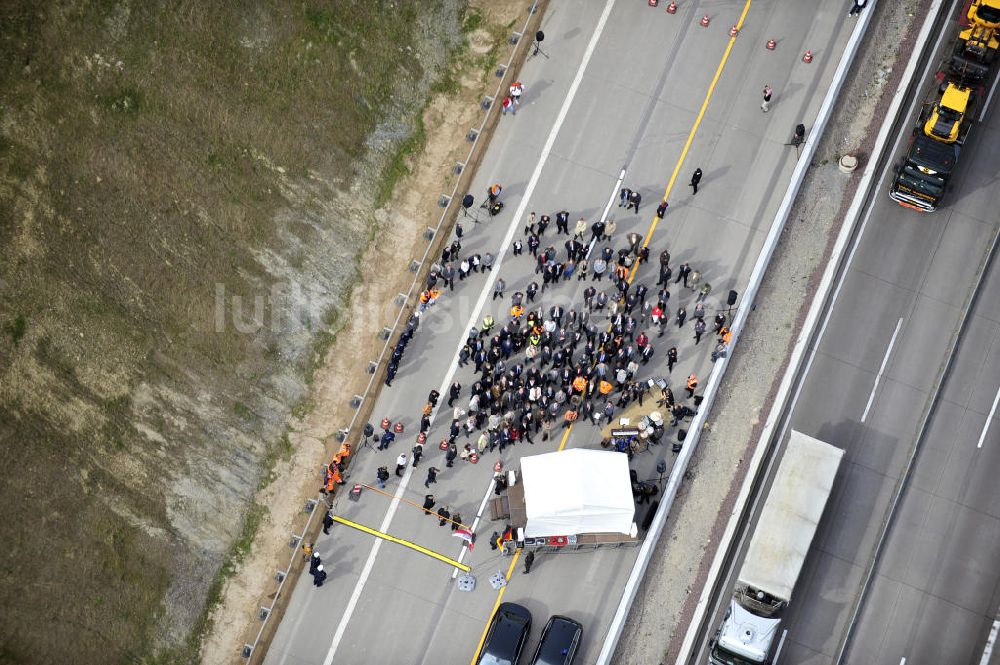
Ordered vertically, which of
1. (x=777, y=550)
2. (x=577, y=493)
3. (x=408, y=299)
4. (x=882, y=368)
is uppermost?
(x=882, y=368)

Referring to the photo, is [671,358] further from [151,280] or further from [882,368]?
[151,280]

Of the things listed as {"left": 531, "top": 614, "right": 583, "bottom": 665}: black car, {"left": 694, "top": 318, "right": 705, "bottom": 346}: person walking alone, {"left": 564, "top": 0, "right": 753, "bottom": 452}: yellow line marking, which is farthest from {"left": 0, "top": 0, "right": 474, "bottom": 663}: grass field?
{"left": 694, "top": 318, "right": 705, "bottom": 346}: person walking alone

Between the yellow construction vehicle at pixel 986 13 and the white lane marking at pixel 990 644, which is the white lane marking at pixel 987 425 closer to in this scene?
the white lane marking at pixel 990 644

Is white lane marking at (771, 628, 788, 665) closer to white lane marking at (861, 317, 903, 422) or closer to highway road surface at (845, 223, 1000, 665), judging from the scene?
highway road surface at (845, 223, 1000, 665)

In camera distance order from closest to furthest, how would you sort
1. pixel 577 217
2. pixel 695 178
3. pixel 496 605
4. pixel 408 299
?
pixel 496 605 < pixel 695 178 < pixel 408 299 < pixel 577 217

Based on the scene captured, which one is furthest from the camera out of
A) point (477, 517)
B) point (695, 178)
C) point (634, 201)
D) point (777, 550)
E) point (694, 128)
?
point (694, 128)

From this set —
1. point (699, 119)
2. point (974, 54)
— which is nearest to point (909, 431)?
point (699, 119)
